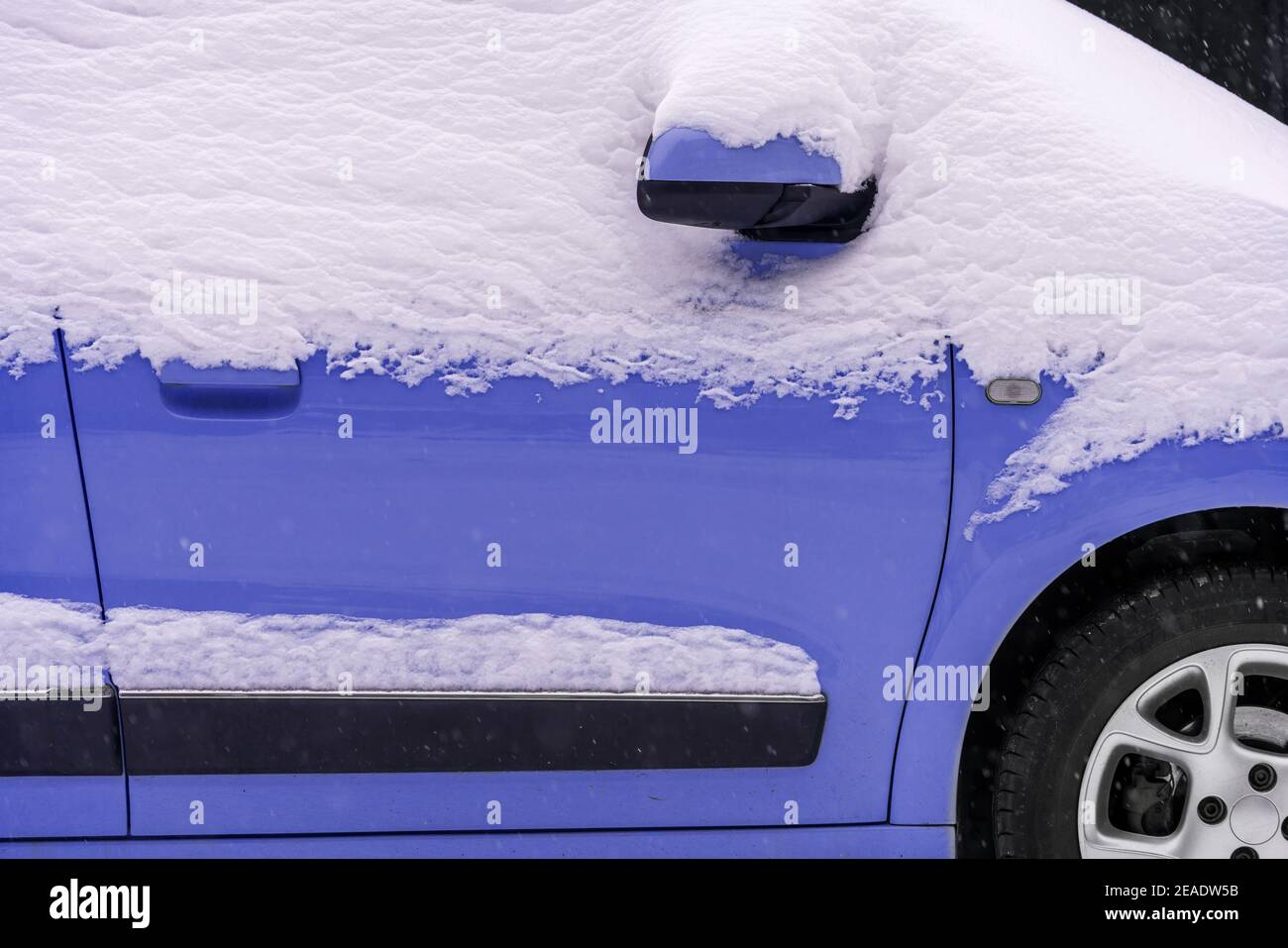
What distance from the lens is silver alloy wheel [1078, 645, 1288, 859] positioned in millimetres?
1778

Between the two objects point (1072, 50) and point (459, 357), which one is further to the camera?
point (1072, 50)

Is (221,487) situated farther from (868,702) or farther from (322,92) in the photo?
(868,702)

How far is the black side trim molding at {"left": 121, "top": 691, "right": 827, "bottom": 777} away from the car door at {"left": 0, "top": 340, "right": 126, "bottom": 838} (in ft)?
0.23

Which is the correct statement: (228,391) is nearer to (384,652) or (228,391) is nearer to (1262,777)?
(384,652)

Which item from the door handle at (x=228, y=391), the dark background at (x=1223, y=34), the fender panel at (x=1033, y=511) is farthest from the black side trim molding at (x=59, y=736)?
the dark background at (x=1223, y=34)

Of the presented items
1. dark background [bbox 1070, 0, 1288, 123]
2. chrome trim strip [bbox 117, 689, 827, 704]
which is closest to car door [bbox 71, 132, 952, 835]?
chrome trim strip [bbox 117, 689, 827, 704]

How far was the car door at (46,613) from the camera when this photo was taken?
1705 millimetres

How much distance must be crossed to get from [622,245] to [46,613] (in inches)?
40.5

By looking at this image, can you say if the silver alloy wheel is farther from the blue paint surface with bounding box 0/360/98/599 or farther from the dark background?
the dark background

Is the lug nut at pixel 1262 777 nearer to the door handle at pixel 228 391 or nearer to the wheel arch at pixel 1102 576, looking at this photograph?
the wheel arch at pixel 1102 576

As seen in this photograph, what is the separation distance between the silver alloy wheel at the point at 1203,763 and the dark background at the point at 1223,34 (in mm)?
3642

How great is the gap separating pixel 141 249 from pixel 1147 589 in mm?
1602

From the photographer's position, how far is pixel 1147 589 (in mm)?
1771
